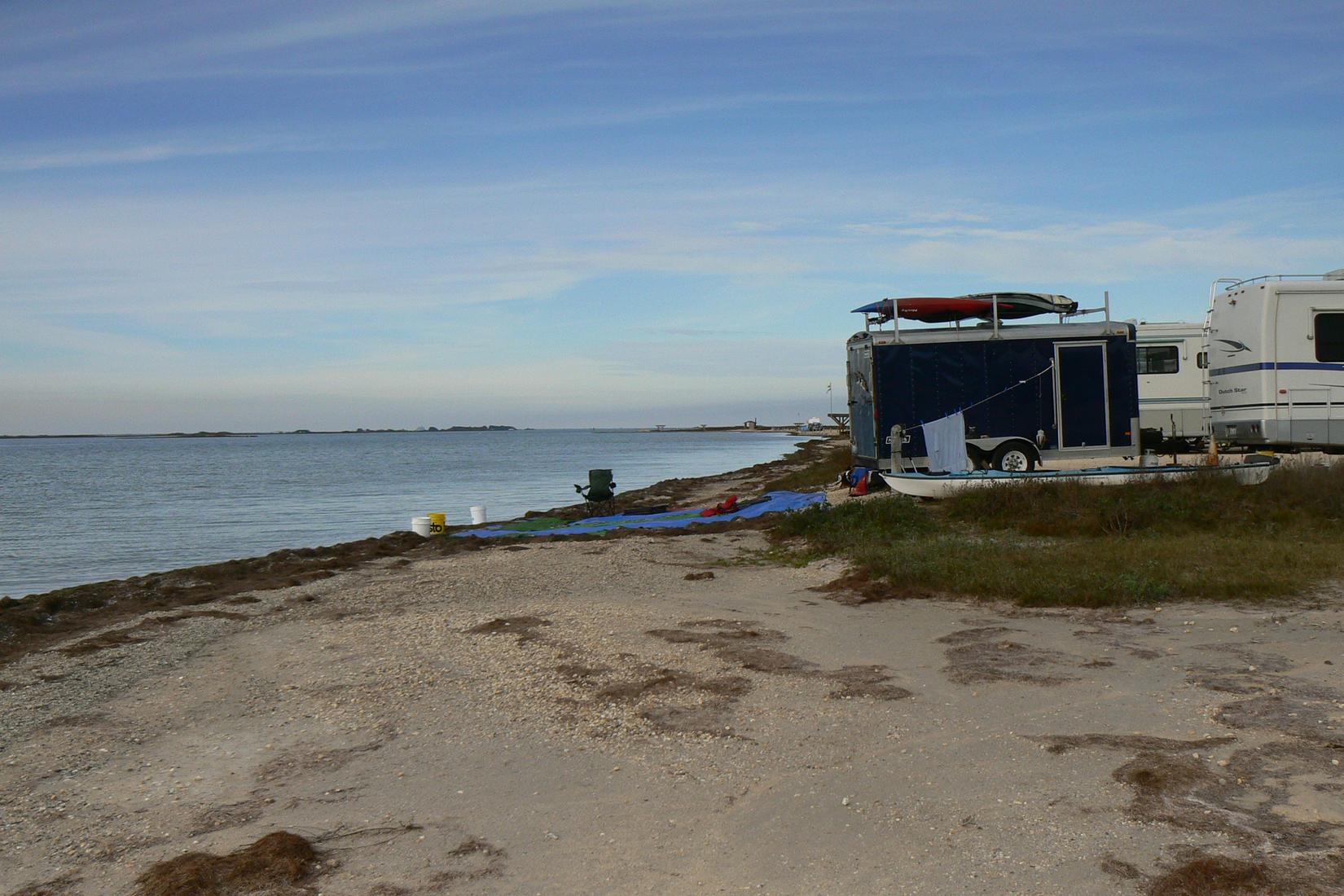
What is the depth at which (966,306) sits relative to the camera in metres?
18.2

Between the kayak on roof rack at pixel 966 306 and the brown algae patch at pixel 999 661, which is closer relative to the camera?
the brown algae patch at pixel 999 661

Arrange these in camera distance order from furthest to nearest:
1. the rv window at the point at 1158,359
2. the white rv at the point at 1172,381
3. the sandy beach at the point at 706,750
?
the rv window at the point at 1158,359
the white rv at the point at 1172,381
the sandy beach at the point at 706,750

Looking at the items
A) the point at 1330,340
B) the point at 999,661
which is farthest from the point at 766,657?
the point at 1330,340

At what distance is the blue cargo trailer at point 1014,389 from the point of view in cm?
1773

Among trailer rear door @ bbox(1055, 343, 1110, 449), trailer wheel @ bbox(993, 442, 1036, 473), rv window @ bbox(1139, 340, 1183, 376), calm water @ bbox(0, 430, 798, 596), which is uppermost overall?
rv window @ bbox(1139, 340, 1183, 376)

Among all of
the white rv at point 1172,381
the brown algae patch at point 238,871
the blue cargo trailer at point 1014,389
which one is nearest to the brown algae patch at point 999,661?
the brown algae patch at point 238,871

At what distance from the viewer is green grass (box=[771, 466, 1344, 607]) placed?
32.7ft

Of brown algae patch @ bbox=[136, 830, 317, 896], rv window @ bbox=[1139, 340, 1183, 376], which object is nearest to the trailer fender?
rv window @ bbox=[1139, 340, 1183, 376]

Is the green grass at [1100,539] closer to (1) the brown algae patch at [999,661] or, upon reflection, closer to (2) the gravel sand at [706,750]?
(2) the gravel sand at [706,750]

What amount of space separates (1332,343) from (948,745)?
1607cm

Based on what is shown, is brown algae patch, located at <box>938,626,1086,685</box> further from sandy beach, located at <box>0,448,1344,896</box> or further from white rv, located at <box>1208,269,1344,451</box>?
white rv, located at <box>1208,269,1344,451</box>

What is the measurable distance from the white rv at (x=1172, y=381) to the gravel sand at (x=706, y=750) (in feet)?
48.0

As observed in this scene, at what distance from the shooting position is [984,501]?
1518 cm

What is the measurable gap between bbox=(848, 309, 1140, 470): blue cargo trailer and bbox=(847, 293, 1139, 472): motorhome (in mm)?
14
